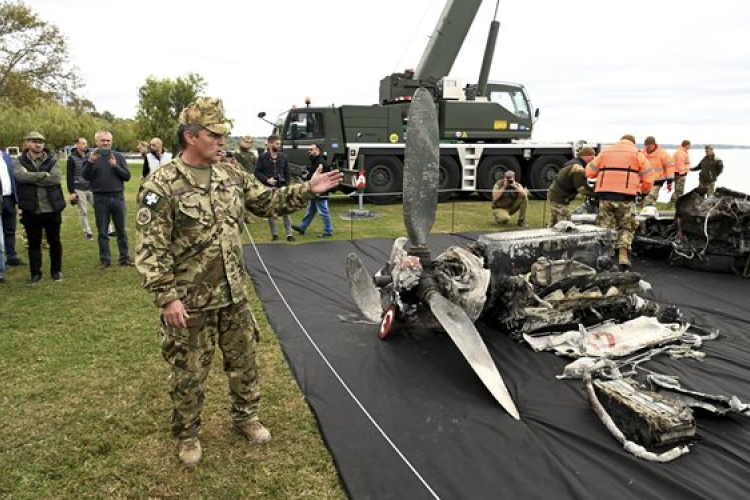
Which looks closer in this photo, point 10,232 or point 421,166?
point 421,166

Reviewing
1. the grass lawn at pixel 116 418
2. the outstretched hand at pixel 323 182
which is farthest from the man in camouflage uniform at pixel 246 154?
the outstretched hand at pixel 323 182

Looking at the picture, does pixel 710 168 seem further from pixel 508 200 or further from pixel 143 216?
pixel 143 216

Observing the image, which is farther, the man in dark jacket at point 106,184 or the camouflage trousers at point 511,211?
the camouflage trousers at point 511,211

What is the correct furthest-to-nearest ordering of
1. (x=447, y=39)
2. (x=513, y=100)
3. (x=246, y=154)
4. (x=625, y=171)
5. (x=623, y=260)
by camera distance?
(x=513, y=100), (x=447, y=39), (x=246, y=154), (x=623, y=260), (x=625, y=171)

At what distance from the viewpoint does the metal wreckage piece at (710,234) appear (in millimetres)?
6145

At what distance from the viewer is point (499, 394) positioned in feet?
10.4

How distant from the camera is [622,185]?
614 cm

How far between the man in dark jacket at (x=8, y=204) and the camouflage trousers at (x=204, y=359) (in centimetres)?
442

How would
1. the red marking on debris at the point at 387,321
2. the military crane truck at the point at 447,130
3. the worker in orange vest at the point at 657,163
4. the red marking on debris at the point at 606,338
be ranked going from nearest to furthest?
the red marking on debris at the point at 606,338
the red marking on debris at the point at 387,321
the worker in orange vest at the point at 657,163
the military crane truck at the point at 447,130

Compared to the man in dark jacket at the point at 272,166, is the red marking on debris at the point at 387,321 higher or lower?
lower

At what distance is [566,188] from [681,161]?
5165 mm

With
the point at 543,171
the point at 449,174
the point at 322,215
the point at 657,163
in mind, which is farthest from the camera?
the point at 543,171

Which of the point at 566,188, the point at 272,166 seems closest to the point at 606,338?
the point at 566,188

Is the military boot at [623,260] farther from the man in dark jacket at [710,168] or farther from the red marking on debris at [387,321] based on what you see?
the man in dark jacket at [710,168]
